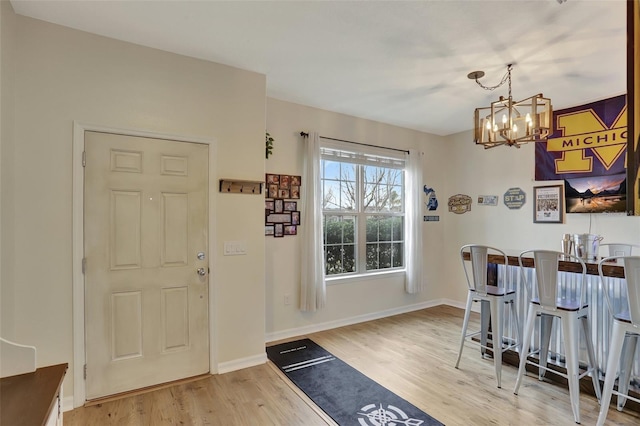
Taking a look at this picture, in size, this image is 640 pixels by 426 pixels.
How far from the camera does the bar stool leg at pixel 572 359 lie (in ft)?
7.39

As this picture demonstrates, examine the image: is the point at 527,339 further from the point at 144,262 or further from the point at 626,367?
the point at 144,262

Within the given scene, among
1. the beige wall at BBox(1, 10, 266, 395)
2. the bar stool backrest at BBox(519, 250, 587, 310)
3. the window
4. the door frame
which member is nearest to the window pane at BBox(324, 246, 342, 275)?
the window

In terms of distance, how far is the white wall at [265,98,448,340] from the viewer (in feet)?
12.4

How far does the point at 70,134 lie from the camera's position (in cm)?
238

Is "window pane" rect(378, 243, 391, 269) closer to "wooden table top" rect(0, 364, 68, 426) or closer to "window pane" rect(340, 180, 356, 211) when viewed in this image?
"window pane" rect(340, 180, 356, 211)

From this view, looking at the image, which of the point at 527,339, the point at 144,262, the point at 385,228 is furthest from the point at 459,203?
the point at 144,262

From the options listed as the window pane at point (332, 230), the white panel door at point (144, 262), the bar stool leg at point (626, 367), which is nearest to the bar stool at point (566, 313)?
the bar stool leg at point (626, 367)

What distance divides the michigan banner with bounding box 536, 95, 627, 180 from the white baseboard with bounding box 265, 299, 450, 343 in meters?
2.40

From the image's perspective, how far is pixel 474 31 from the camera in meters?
2.37

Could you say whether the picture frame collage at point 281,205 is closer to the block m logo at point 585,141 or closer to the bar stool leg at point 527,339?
the bar stool leg at point 527,339

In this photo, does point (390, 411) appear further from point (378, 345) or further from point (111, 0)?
point (111, 0)

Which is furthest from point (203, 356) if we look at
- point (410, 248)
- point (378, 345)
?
point (410, 248)

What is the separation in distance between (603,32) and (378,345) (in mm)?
3363

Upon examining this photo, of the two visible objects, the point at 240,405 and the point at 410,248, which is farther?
the point at 410,248
